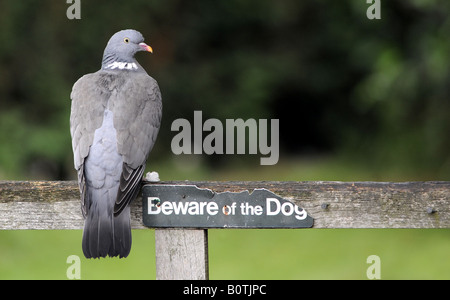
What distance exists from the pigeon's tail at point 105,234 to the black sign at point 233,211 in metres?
0.21

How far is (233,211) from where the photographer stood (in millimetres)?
2980

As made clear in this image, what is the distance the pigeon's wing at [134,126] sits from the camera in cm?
320

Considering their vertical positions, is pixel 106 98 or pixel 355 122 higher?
pixel 355 122

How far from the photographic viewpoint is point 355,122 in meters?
11.5

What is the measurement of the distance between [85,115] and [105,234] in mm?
684

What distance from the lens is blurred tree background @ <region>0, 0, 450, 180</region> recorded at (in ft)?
25.4

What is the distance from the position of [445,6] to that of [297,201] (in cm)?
405

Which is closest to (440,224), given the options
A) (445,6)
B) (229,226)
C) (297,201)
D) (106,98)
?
(297,201)
